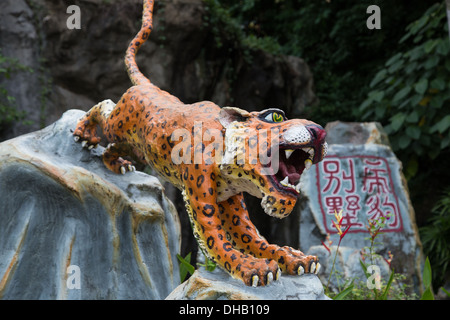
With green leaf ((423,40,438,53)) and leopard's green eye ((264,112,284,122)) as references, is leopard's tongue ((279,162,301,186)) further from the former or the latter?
green leaf ((423,40,438,53))

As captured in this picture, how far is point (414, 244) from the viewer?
12.3 feet

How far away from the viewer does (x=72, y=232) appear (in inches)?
86.8

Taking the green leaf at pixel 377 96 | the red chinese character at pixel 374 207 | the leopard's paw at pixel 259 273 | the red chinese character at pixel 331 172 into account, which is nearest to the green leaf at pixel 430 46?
the green leaf at pixel 377 96

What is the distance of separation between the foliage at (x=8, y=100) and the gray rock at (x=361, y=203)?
101 inches

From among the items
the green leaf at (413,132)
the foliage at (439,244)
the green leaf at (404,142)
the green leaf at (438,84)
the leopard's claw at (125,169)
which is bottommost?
the foliage at (439,244)

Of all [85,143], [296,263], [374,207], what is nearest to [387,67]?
[374,207]

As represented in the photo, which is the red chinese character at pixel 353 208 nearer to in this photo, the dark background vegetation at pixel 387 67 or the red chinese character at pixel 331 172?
the red chinese character at pixel 331 172

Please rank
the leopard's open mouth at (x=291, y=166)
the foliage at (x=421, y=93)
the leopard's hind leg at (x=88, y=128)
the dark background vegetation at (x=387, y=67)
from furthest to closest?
the dark background vegetation at (x=387, y=67) → the foliage at (x=421, y=93) → the leopard's hind leg at (x=88, y=128) → the leopard's open mouth at (x=291, y=166)

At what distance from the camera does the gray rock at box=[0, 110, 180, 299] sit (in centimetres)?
214

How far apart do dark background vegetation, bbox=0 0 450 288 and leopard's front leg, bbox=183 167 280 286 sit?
299 cm

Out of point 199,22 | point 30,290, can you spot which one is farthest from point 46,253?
point 199,22

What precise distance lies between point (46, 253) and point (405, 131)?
3447 millimetres

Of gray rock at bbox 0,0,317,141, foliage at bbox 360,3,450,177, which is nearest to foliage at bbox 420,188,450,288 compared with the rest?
foliage at bbox 360,3,450,177

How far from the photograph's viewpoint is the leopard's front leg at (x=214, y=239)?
1515 millimetres
